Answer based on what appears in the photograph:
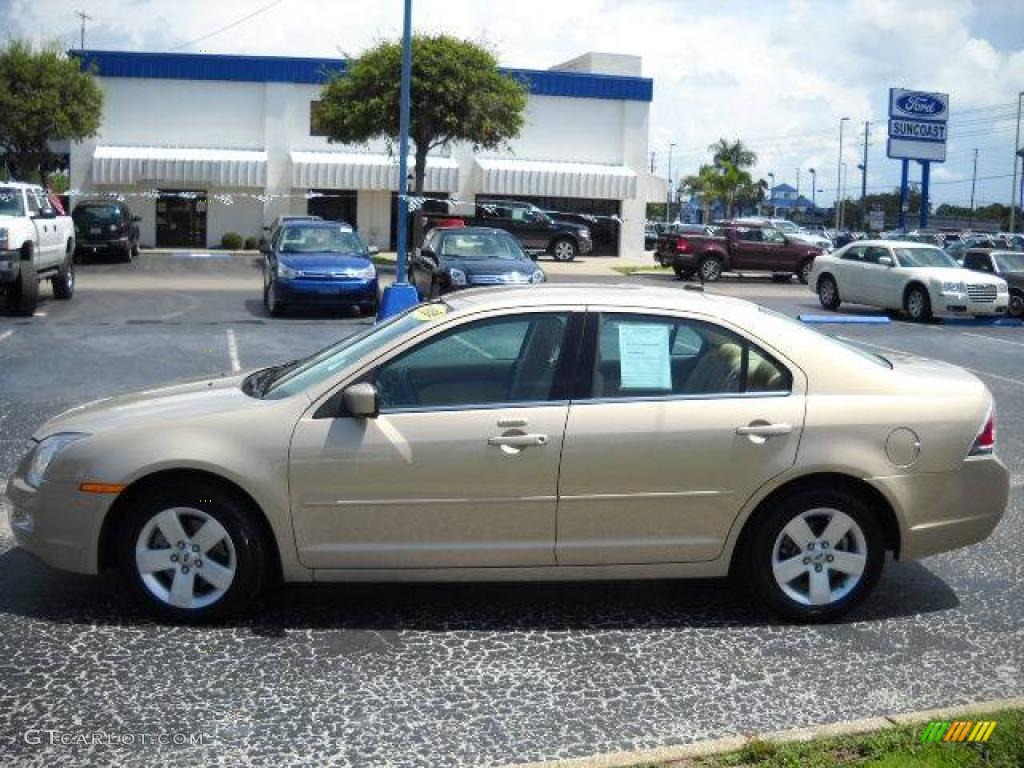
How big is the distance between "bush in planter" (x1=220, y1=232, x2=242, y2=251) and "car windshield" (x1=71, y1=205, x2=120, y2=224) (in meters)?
8.89

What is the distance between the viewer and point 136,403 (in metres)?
5.76

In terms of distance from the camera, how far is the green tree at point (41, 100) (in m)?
39.9

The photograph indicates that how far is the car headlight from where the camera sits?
5.47 m

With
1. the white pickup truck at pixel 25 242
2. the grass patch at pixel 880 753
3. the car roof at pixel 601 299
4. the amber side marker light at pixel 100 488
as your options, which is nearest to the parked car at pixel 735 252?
the white pickup truck at pixel 25 242

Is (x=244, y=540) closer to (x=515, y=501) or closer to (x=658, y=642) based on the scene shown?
(x=515, y=501)

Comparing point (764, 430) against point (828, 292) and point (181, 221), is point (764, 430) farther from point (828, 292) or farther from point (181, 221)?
point (181, 221)

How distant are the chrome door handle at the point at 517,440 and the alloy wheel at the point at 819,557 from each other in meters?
1.16

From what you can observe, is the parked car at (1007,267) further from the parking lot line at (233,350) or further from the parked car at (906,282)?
the parking lot line at (233,350)

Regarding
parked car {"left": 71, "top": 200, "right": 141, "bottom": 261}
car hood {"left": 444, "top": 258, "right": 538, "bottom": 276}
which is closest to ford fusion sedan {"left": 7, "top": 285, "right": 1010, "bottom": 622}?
car hood {"left": 444, "top": 258, "right": 538, "bottom": 276}

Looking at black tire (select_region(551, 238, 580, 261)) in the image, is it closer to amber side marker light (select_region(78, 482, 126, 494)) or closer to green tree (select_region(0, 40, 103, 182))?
green tree (select_region(0, 40, 103, 182))

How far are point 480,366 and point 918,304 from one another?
62.4 ft

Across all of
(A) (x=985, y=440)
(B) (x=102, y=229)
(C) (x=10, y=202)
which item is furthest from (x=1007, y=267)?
(B) (x=102, y=229)

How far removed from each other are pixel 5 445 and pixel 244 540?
15.2 feet

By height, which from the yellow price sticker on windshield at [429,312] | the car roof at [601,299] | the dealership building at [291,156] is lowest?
the yellow price sticker on windshield at [429,312]
